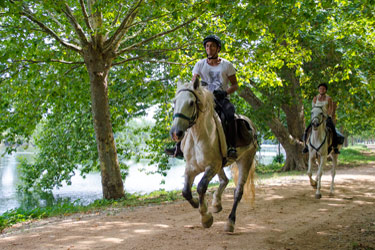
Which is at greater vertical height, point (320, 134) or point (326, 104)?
point (326, 104)

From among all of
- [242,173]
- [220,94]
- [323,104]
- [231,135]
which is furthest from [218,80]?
[323,104]

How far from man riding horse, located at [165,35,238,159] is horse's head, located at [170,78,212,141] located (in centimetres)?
94

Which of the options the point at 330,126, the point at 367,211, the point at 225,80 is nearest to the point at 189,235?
the point at 225,80

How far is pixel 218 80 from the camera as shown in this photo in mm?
6055

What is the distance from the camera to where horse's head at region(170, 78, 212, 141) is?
4406 millimetres

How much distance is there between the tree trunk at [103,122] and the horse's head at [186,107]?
23.1 ft

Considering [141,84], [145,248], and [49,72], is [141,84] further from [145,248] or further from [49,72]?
[145,248]

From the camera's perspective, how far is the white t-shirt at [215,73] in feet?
19.7

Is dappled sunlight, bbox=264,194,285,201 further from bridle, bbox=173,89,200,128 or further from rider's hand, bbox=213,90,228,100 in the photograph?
bridle, bbox=173,89,200,128

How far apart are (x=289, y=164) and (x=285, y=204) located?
1250cm

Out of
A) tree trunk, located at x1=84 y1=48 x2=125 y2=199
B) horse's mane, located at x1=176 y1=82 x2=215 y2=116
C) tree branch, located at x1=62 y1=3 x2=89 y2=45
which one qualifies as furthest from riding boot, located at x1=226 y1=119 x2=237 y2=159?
tree branch, located at x1=62 y1=3 x2=89 y2=45

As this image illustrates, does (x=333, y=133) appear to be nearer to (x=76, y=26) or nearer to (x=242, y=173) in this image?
(x=242, y=173)

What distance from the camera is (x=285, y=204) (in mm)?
9156

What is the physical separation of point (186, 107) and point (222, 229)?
112 inches
